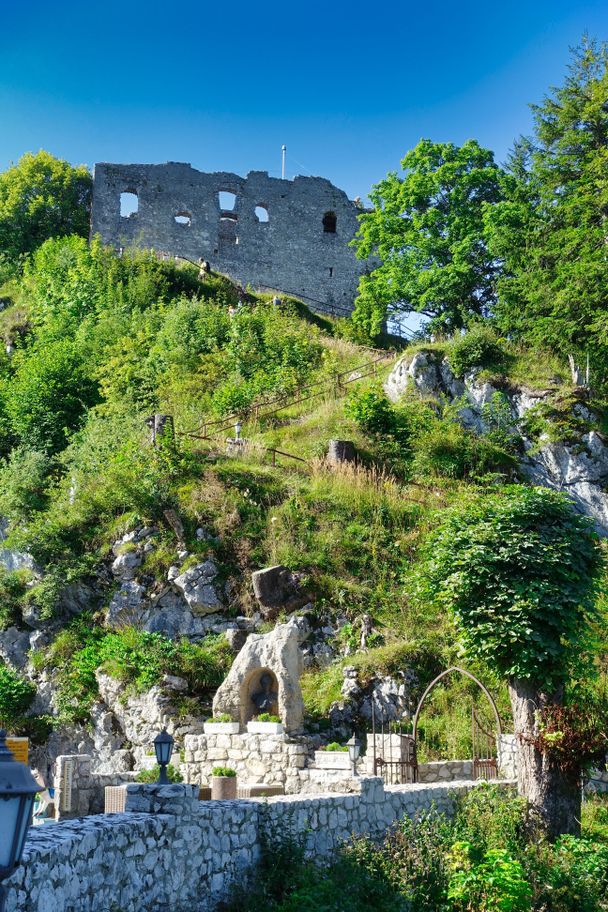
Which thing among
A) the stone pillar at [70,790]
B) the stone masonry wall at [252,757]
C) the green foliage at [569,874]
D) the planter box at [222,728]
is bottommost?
the green foliage at [569,874]

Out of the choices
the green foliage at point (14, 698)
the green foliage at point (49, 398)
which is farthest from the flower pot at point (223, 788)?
the green foliage at point (49, 398)

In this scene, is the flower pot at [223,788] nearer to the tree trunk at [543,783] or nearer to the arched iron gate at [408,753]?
the arched iron gate at [408,753]

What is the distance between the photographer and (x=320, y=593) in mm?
17266

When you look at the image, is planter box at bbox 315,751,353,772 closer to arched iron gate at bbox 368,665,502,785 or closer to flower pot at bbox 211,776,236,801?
arched iron gate at bbox 368,665,502,785

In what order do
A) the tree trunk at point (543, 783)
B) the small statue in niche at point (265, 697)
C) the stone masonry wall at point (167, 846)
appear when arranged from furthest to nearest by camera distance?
the small statue in niche at point (265, 697), the tree trunk at point (543, 783), the stone masonry wall at point (167, 846)

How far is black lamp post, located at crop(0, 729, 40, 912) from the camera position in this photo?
3.42 m

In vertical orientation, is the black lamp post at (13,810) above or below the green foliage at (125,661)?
below

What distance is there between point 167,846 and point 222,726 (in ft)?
21.6

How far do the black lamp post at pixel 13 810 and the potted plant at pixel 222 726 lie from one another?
10498 millimetres

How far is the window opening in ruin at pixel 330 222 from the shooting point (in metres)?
40.7

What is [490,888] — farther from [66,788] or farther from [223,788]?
[66,788]

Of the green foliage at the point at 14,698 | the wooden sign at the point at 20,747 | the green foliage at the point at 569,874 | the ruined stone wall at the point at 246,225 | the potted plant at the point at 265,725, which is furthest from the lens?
the ruined stone wall at the point at 246,225

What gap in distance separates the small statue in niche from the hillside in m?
0.81

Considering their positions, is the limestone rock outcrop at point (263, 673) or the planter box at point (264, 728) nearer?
the planter box at point (264, 728)
